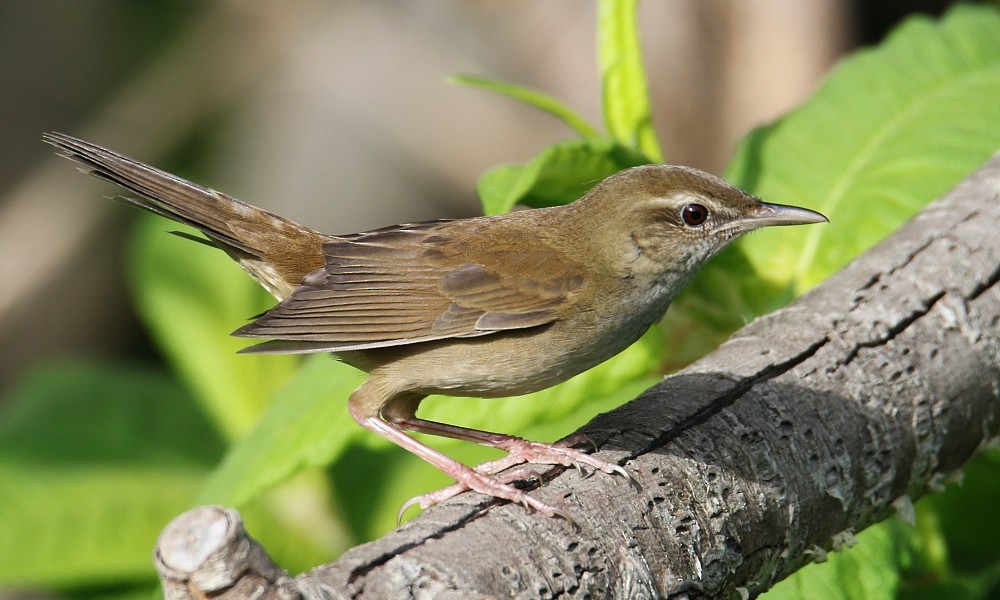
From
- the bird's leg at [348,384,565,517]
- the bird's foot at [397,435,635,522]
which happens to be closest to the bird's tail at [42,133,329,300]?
the bird's leg at [348,384,565,517]

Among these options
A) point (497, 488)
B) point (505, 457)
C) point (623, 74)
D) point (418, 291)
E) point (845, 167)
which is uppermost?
point (623, 74)

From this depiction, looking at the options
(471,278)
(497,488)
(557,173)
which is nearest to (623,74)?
(557,173)

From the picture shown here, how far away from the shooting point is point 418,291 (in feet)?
10.3

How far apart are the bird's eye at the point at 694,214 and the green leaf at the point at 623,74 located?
0.34 m

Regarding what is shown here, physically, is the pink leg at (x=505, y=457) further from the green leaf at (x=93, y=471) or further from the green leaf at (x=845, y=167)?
the green leaf at (x=93, y=471)

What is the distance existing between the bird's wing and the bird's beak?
51 cm

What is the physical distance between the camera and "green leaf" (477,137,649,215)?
115 inches

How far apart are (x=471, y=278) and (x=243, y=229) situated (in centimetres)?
72

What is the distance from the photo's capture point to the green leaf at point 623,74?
11.0ft

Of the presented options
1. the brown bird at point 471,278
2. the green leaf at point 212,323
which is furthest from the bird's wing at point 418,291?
the green leaf at point 212,323

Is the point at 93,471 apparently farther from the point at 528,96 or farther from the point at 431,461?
the point at 528,96

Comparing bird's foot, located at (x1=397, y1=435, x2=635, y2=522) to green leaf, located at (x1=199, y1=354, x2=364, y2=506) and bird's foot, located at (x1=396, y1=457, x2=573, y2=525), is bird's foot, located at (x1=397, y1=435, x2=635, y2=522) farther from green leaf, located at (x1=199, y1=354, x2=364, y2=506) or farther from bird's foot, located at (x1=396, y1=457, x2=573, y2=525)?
green leaf, located at (x1=199, y1=354, x2=364, y2=506)

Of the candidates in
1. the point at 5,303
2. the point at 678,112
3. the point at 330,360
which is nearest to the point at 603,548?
the point at 330,360

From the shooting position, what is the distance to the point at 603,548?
2066 mm
